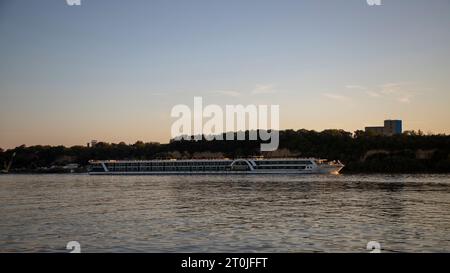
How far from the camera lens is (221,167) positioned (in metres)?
100

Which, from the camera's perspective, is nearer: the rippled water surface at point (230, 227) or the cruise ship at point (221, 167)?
the rippled water surface at point (230, 227)

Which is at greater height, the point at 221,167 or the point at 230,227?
the point at 230,227

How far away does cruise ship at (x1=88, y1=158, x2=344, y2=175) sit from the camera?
304 ft

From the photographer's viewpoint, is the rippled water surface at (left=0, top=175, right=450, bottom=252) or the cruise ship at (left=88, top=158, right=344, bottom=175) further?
the cruise ship at (left=88, top=158, right=344, bottom=175)

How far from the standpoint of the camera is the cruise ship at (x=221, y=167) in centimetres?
9256

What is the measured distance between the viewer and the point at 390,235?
720 inches

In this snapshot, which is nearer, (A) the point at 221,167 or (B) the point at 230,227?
(B) the point at 230,227
